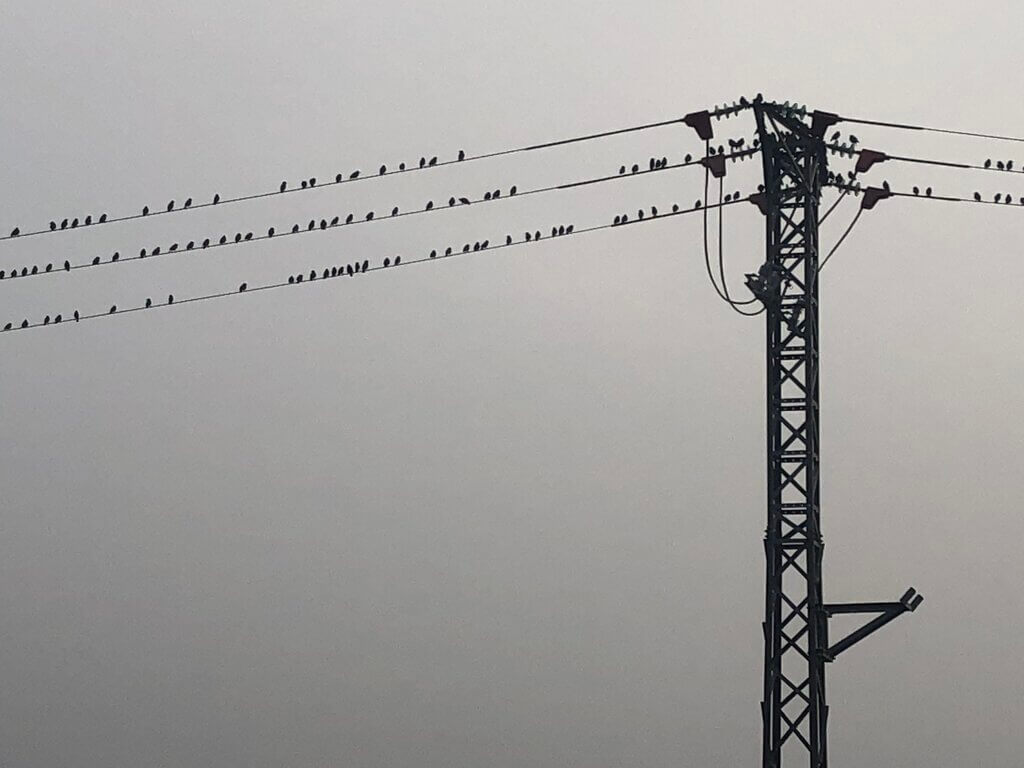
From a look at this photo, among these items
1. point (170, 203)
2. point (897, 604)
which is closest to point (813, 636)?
point (897, 604)

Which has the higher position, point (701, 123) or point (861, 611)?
point (701, 123)

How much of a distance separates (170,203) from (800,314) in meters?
20.3

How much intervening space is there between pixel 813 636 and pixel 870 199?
743cm

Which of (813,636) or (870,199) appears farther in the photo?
(870,199)

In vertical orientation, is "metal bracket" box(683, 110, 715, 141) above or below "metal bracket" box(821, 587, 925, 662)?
above

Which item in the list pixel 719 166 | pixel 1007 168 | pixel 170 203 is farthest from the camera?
pixel 170 203

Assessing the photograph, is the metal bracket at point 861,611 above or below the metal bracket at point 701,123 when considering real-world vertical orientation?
below

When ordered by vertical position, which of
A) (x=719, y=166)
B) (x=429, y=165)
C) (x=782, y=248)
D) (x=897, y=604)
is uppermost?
(x=429, y=165)

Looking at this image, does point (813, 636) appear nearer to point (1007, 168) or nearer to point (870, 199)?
point (870, 199)

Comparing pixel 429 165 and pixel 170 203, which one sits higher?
pixel 170 203

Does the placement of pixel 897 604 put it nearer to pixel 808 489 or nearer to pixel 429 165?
pixel 808 489

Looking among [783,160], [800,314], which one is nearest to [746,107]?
[783,160]

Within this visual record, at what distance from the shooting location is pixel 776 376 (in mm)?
23391

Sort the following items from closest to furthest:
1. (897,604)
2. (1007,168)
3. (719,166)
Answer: (897,604)
(719,166)
(1007,168)
